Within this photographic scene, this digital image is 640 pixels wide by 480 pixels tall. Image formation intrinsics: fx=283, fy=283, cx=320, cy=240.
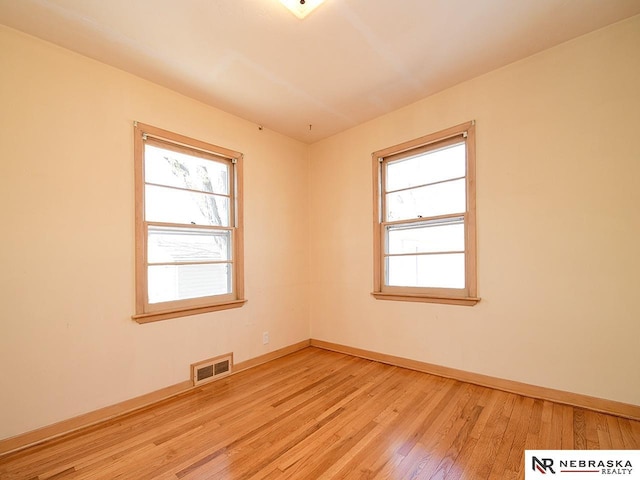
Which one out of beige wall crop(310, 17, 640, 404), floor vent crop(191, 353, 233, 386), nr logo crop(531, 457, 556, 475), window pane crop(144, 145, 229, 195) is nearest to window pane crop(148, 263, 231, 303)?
floor vent crop(191, 353, 233, 386)

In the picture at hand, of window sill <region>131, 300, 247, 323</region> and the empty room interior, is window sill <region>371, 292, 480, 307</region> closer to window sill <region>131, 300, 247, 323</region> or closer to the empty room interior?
the empty room interior

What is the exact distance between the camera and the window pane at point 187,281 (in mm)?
2570

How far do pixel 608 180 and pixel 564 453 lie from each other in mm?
1875

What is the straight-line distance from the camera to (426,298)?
293cm

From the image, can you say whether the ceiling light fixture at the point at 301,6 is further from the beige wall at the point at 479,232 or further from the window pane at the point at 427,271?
the window pane at the point at 427,271

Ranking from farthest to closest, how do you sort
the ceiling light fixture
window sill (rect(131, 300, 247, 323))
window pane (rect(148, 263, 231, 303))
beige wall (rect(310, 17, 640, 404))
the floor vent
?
the floor vent, window pane (rect(148, 263, 231, 303)), window sill (rect(131, 300, 247, 323)), beige wall (rect(310, 17, 640, 404)), the ceiling light fixture

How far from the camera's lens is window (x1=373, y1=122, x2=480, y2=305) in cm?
272

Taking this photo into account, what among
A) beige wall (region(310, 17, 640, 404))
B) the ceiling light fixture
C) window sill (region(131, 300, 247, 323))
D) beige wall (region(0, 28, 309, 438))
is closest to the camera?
the ceiling light fixture

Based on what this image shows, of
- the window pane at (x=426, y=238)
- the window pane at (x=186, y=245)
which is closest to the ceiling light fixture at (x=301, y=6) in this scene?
the window pane at (x=186, y=245)

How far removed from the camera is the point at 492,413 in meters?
2.12

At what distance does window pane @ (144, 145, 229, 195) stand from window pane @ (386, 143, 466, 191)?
75.9 inches

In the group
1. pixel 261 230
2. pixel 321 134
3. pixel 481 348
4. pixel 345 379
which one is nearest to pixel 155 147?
pixel 261 230

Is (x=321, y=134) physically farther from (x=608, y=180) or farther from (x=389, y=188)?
(x=608, y=180)

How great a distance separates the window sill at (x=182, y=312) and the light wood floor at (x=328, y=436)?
713 mm
